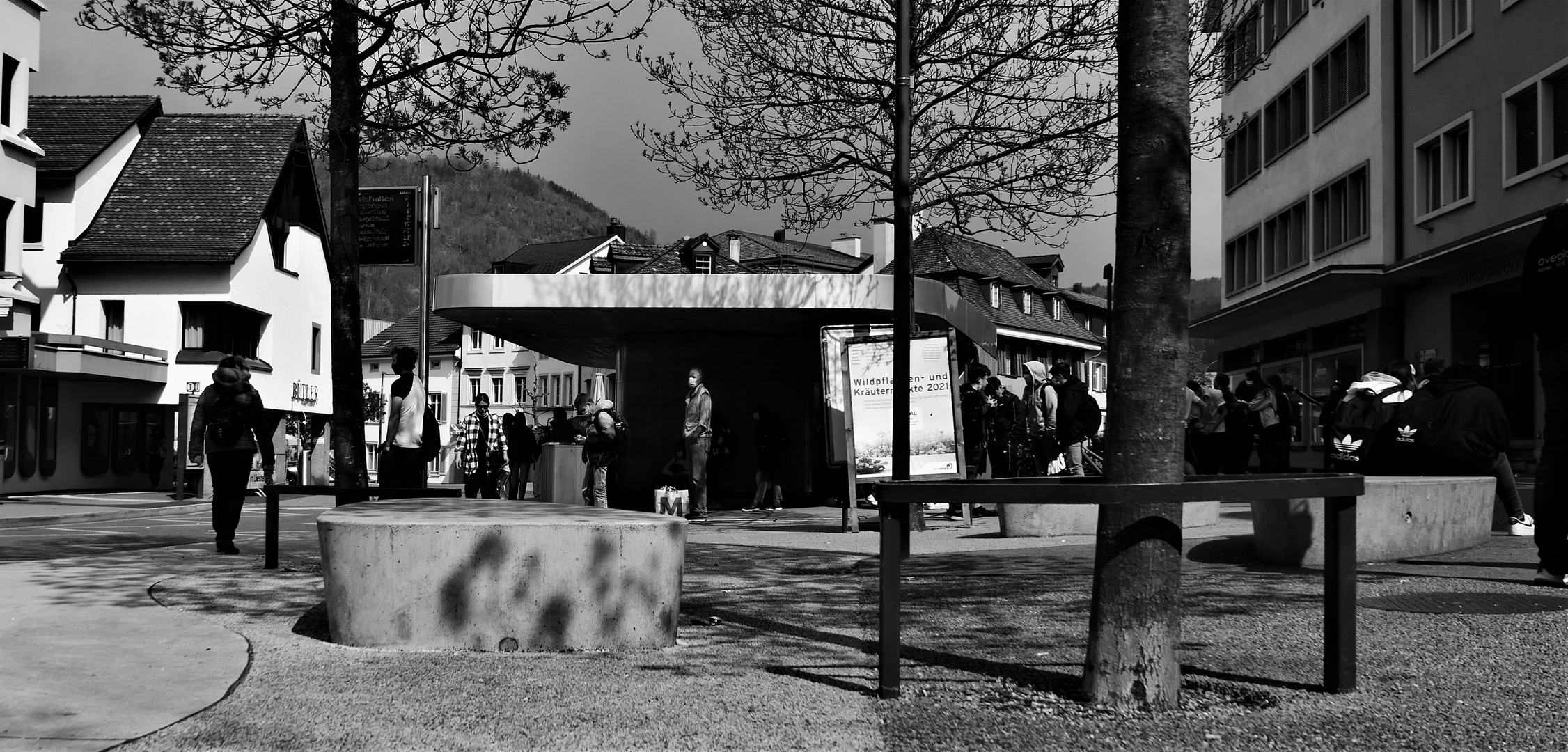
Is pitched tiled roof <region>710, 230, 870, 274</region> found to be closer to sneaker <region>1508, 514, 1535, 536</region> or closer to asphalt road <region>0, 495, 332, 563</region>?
asphalt road <region>0, 495, 332, 563</region>

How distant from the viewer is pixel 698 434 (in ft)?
56.6

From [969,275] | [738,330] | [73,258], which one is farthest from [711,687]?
[969,275]

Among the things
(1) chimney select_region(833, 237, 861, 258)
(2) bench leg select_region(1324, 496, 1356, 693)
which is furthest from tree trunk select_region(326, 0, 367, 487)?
(1) chimney select_region(833, 237, 861, 258)

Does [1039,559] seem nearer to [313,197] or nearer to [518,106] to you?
[518,106]

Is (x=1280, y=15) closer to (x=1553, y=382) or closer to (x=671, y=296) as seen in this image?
(x=671, y=296)

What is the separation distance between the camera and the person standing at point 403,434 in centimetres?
1183

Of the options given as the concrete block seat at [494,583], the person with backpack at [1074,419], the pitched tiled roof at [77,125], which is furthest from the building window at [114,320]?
the concrete block seat at [494,583]

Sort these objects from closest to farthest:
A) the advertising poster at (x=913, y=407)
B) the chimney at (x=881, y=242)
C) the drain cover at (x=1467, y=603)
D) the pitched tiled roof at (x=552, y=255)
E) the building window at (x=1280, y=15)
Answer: the drain cover at (x=1467, y=603), the advertising poster at (x=913, y=407), the building window at (x=1280, y=15), the chimney at (x=881, y=242), the pitched tiled roof at (x=552, y=255)

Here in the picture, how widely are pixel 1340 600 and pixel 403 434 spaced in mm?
8646

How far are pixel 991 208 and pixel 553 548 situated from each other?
789 centimetres

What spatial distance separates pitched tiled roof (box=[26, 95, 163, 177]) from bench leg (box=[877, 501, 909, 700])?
122 ft

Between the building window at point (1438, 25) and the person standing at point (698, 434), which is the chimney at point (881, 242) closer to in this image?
the building window at point (1438, 25)

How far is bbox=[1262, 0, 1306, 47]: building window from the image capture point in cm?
3372

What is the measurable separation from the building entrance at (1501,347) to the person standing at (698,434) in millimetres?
12784
